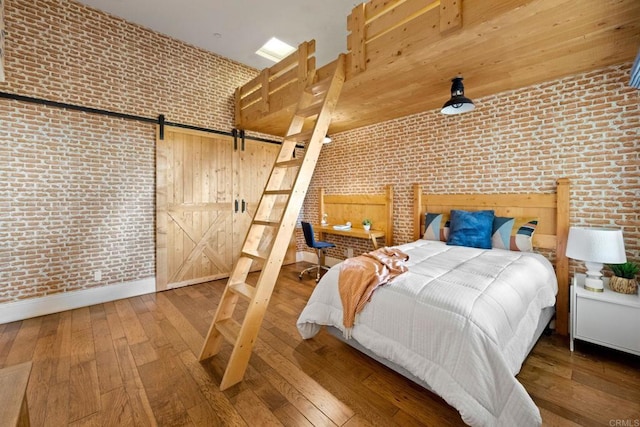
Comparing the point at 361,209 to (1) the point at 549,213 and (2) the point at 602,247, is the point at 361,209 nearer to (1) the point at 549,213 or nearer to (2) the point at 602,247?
(1) the point at 549,213

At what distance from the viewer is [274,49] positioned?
4566 millimetres

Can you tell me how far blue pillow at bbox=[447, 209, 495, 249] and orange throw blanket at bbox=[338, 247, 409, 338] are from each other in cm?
136

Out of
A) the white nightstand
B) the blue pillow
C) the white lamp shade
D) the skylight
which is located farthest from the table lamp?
the skylight

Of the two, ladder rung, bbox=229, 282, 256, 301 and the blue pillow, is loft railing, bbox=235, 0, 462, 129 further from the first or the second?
ladder rung, bbox=229, 282, 256, 301

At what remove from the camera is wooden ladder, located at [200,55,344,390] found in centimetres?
209

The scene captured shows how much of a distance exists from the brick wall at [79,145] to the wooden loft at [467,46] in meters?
2.12

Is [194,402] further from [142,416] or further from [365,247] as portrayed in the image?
[365,247]

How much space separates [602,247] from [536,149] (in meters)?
1.36

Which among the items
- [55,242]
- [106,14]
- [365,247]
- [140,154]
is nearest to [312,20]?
[106,14]

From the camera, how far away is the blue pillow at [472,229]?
332 centimetres

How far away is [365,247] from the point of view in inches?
198

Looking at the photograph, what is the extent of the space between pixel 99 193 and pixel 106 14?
8.18 ft

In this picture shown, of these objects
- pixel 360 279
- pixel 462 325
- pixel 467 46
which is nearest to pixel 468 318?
pixel 462 325

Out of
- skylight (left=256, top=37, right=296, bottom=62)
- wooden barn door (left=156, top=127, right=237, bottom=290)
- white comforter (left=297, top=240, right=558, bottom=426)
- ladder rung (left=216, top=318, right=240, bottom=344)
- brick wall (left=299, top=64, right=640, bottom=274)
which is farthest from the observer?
skylight (left=256, top=37, right=296, bottom=62)
